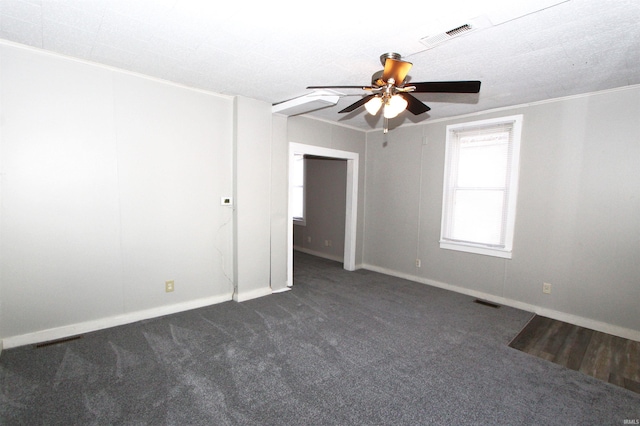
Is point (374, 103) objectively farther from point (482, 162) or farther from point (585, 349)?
point (585, 349)

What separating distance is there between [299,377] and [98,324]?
212cm

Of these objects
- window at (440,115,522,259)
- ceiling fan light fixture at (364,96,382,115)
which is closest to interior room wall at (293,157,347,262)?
window at (440,115,522,259)

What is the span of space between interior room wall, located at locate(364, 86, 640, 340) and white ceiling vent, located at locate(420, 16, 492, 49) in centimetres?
222

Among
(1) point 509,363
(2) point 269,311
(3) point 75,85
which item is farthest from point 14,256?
(1) point 509,363

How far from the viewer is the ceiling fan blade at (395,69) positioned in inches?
78.9

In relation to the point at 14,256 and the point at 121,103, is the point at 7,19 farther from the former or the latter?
the point at 14,256

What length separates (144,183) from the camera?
3137 millimetres

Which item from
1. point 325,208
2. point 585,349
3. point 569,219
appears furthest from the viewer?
point 325,208

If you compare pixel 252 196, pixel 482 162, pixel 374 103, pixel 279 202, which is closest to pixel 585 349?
pixel 482 162

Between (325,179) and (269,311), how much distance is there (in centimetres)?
336

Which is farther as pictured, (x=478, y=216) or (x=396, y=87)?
(x=478, y=216)

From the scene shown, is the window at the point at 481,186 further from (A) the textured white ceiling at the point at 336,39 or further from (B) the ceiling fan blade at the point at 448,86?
(B) the ceiling fan blade at the point at 448,86

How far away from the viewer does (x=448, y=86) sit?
7.16 ft

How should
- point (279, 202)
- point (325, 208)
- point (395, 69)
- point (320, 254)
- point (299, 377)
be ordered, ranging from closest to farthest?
1. point (395, 69)
2. point (299, 377)
3. point (279, 202)
4. point (325, 208)
5. point (320, 254)
